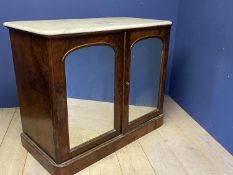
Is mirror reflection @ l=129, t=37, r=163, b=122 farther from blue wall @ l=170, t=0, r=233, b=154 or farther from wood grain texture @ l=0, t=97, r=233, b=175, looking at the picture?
blue wall @ l=170, t=0, r=233, b=154

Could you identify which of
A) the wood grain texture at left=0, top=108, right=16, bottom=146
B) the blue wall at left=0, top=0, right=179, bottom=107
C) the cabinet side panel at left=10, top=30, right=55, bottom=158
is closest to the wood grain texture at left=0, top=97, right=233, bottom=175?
the wood grain texture at left=0, top=108, right=16, bottom=146

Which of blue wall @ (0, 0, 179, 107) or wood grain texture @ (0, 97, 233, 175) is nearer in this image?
wood grain texture @ (0, 97, 233, 175)

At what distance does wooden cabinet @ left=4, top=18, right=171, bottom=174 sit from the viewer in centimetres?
103

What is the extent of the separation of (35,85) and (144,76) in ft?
2.03

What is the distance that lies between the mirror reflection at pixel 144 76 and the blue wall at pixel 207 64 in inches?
12.9

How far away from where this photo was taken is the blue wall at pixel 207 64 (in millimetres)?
1392

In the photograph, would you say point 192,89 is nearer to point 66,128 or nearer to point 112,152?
point 112,152

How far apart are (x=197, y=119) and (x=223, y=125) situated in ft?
0.90

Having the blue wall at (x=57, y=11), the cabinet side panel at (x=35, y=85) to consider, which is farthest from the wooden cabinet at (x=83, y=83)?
the blue wall at (x=57, y=11)

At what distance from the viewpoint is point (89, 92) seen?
4.09ft

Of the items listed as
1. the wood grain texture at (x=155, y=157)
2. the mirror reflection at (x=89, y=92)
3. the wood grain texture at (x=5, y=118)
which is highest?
the mirror reflection at (x=89, y=92)

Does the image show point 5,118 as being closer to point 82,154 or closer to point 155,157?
point 82,154

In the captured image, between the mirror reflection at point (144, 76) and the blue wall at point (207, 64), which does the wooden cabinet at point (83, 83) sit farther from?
the blue wall at point (207, 64)

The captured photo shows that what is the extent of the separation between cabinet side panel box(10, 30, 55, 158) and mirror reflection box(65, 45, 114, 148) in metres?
0.09
